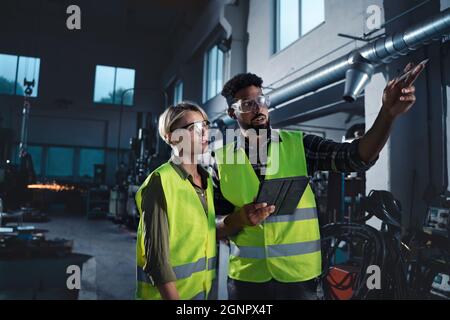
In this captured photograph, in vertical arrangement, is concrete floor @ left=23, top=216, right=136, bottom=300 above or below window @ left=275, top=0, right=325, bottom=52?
below

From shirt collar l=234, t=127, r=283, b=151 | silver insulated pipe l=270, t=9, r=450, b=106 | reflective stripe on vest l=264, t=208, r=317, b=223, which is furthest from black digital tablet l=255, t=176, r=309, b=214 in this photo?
silver insulated pipe l=270, t=9, r=450, b=106

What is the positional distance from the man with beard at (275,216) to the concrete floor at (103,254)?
2.47 m

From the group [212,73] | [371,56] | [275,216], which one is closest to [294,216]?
[275,216]

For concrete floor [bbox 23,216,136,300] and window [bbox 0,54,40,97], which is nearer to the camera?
concrete floor [bbox 23,216,136,300]

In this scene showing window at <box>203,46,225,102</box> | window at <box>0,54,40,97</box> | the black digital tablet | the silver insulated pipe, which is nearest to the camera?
the black digital tablet

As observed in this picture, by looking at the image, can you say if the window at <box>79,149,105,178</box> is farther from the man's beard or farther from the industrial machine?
the man's beard

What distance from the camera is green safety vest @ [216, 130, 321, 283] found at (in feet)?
4.54

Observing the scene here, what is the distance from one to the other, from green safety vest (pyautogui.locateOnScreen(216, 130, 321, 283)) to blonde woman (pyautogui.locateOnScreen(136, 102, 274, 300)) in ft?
0.33

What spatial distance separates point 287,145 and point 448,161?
2.71 meters

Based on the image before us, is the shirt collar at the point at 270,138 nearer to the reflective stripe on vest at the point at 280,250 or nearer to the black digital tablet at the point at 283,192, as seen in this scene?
the black digital tablet at the point at 283,192

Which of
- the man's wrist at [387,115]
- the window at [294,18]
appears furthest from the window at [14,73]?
the man's wrist at [387,115]

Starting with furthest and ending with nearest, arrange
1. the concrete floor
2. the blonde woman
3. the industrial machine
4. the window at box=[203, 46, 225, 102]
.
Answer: the window at box=[203, 46, 225, 102]
the industrial machine
the concrete floor
the blonde woman
